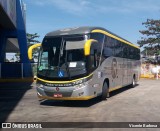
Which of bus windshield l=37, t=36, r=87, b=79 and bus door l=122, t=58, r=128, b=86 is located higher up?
bus windshield l=37, t=36, r=87, b=79

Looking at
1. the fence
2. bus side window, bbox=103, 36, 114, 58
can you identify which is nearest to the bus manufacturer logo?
bus side window, bbox=103, 36, 114, 58

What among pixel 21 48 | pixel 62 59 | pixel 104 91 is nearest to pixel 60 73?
pixel 62 59

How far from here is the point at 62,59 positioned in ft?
41.5

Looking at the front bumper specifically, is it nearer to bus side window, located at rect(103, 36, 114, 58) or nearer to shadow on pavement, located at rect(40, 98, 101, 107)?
shadow on pavement, located at rect(40, 98, 101, 107)

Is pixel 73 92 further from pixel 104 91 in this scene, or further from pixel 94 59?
pixel 104 91

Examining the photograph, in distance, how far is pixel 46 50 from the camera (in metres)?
13.2

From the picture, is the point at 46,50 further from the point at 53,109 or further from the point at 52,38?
the point at 53,109

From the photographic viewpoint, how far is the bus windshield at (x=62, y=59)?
12484 mm

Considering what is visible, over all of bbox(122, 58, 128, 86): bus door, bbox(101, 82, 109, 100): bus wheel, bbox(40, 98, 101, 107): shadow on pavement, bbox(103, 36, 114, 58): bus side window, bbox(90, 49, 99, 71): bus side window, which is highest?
bbox(103, 36, 114, 58): bus side window

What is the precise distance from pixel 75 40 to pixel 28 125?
4.73 m

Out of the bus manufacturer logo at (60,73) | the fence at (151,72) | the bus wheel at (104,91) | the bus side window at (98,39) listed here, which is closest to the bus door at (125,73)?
the bus wheel at (104,91)

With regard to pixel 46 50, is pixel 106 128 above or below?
below

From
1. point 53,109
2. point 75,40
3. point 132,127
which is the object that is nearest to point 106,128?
point 132,127

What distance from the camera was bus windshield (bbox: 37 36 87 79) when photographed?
12484 millimetres
